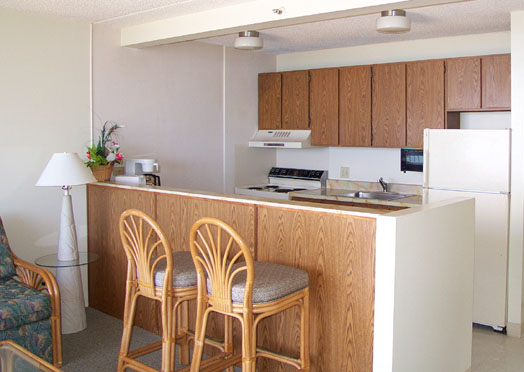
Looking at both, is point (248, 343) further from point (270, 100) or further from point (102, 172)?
point (270, 100)

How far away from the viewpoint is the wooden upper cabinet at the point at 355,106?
17.4 ft

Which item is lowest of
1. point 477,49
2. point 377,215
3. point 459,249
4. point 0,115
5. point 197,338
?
point 197,338

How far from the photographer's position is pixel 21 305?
3.26 m

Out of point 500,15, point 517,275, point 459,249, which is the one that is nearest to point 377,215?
point 459,249

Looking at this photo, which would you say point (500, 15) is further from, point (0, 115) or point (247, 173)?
point (0, 115)

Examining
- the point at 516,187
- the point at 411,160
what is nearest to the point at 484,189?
the point at 516,187

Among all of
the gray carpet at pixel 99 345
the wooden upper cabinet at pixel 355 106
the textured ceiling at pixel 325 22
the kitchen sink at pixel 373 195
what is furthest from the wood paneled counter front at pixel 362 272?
the wooden upper cabinet at pixel 355 106

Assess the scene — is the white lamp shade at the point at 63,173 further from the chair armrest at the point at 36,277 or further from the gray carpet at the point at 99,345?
the gray carpet at the point at 99,345

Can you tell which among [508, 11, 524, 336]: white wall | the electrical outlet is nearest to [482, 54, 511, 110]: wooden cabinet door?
[508, 11, 524, 336]: white wall

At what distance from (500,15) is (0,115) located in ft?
12.0

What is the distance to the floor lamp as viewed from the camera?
12.5 ft

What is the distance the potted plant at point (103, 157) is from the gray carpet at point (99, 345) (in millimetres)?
1111

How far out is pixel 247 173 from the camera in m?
6.01

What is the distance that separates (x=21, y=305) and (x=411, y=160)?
3567 mm
